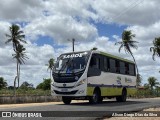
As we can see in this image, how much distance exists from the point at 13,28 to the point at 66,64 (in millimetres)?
62906

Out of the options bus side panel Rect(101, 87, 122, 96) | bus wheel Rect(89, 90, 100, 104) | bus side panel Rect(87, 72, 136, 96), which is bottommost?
bus wheel Rect(89, 90, 100, 104)

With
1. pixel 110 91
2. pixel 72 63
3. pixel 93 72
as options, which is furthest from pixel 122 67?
pixel 72 63

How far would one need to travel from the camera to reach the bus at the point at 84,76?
69.8 ft

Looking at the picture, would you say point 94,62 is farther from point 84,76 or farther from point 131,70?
point 131,70

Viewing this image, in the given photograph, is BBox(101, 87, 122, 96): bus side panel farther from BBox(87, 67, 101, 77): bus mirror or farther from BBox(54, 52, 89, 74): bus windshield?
BBox(54, 52, 89, 74): bus windshield

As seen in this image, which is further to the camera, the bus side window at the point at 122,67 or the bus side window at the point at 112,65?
the bus side window at the point at 122,67

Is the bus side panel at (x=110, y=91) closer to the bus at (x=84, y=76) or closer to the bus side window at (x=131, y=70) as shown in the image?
the bus at (x=84, y=76)

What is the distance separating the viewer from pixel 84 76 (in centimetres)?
2139

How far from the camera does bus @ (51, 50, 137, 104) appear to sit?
69.8 feet

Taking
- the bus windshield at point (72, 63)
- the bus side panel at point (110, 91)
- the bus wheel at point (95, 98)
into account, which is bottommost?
the bus wheel at point (95, 98)

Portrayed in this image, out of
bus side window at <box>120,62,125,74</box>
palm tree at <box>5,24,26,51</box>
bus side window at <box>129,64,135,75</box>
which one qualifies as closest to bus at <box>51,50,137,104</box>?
bus side window at <box>120,62,125,74</box>

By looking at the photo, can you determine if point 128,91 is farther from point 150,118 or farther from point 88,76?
point 150,118

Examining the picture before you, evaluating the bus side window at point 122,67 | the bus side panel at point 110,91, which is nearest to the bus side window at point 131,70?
the bus side window at point 122,67

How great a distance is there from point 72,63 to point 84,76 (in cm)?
106
